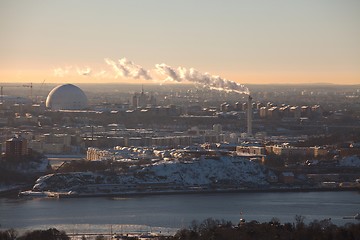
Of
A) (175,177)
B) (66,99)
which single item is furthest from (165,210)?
(66,99)

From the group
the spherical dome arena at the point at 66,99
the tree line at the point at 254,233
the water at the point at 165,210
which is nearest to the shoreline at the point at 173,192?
the water at the point at 165,210

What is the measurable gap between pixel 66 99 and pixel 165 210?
2345cm

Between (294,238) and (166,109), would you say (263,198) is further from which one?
(166,109)

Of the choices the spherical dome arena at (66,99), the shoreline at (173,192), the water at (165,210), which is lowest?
the shoreline at (173,192)

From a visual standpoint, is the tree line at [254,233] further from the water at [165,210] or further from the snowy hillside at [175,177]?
the snowy hillside at [175,177]

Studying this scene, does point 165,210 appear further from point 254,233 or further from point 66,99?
point 66,99

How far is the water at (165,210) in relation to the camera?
604 inches

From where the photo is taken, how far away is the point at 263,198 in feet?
61.5

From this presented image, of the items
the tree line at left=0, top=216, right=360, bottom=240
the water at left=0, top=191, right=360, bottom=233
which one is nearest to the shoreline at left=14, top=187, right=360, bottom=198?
the water at left=0, top=191, right=360, bottom=233

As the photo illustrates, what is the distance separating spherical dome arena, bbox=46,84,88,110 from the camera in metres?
40.0

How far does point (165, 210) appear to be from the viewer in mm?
16859

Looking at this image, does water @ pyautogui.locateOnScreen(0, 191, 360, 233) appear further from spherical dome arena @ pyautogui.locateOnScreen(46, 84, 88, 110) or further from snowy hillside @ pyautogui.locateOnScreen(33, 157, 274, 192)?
spherical dome arena @ pyautogui.locateOnScreen(46, 84, 88, 110)

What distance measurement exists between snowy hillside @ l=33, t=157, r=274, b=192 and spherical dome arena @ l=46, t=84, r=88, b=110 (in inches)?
746

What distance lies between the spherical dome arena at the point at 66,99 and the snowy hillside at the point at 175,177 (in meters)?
19.0
